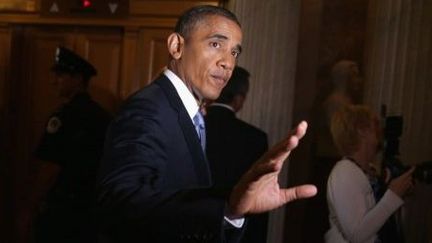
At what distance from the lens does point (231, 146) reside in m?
3.20

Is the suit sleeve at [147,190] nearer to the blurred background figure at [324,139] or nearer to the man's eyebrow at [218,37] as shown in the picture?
the man's eyebrow at [218,37]

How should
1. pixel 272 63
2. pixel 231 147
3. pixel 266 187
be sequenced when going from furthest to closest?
pixel 272 63
pixel 231 147
pixel 266 187

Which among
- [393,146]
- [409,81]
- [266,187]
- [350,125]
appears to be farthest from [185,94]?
[409,81]

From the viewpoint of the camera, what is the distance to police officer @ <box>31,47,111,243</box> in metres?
3.41

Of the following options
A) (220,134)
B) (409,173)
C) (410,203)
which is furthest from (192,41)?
(410,203)

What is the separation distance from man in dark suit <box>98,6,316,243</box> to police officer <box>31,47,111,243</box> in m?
1.81

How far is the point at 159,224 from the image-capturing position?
4.18 feet

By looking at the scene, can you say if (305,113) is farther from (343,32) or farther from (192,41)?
(192,41)

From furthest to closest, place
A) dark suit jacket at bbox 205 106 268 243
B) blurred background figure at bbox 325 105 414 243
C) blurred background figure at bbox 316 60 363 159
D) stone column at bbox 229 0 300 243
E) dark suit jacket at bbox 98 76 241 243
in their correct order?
1. blurred background figure at bbox 316 60 363 159
2. stone column at bbox 229 0 300 243
3. dark suit jacket at bbox 205 106 268 243
4. blurred background figure at bbox 325 105 414 243
5. dark suit jacket at bbox 98 76 241 243

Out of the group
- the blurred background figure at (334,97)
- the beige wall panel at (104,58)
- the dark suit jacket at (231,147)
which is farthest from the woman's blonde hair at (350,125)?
the beige wall panel at (104,58)

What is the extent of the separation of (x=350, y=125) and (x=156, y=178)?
1583mm

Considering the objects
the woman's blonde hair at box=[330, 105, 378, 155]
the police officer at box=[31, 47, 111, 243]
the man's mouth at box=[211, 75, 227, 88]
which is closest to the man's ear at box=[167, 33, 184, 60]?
the man's mouth at box=[211, 75, 227, 88]

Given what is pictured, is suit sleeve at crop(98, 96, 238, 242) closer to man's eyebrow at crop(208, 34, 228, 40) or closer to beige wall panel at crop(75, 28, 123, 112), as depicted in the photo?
man's eyebrow at crop(208, 34, 228, 40)

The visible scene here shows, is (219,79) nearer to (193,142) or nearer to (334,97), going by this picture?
(193,142)
